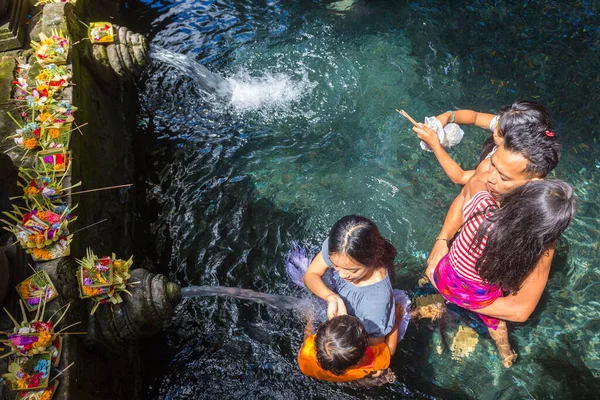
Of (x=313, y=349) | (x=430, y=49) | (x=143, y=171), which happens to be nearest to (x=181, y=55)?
(x=143, y=171)

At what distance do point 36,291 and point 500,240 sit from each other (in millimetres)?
2607

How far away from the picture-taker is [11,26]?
350cm

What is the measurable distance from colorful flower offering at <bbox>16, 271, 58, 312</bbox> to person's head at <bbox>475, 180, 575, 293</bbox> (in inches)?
97.1

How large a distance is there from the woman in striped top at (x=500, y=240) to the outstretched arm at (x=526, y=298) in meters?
0.04

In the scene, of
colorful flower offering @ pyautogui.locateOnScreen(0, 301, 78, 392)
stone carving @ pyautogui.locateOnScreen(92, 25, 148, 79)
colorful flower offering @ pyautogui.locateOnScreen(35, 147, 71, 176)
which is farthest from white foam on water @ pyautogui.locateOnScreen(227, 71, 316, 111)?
colorful flower offering @ pyautogui.locateOnScreen(0, 301, 78, 392)

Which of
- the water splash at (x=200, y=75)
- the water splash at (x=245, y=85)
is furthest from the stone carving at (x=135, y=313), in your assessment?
the water splash at (x=200, y=75)

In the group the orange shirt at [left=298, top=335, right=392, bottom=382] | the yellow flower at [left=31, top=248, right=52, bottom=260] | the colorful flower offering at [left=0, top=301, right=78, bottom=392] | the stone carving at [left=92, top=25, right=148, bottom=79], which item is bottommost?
the orange shirt at [left=298, top=335, right=392, bottom=382]

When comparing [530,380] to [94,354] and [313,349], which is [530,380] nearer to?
[313,349]

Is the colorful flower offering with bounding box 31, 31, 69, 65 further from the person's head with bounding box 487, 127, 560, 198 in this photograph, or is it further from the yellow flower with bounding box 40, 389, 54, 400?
the person's head with bounding box 487, 127, 560, 198

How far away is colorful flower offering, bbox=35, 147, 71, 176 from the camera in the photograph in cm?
291

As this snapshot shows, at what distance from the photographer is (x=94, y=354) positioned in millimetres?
2666

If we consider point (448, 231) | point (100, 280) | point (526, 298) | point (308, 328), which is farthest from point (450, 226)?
point (100, 280)

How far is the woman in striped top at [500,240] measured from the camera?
2115mm

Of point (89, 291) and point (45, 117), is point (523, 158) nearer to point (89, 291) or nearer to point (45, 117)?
point (89, 291)
